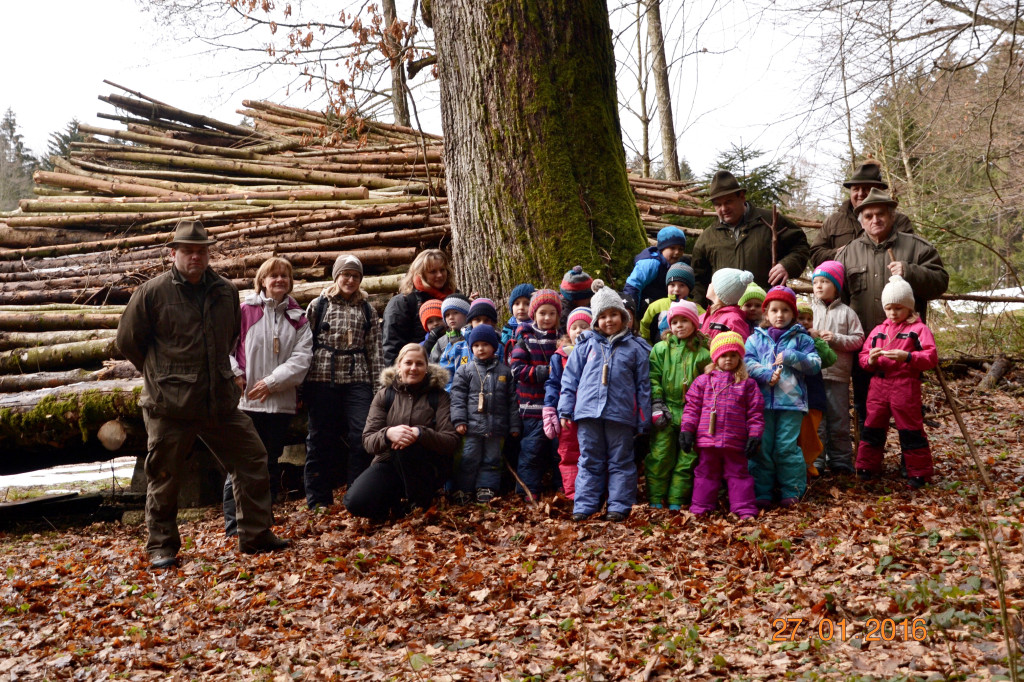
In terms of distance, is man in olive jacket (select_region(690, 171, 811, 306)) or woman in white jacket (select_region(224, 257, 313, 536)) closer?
woman in white jacket (select_region(224, 257, 313, 536))

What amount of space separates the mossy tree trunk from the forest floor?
7.93 ft

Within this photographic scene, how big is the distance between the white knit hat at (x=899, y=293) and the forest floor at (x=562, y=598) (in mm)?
1445

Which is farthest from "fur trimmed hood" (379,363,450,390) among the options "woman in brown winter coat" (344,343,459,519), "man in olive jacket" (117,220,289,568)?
"man in olive jacket" (117,220,289,568)

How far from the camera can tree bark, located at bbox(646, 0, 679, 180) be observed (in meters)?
15.2

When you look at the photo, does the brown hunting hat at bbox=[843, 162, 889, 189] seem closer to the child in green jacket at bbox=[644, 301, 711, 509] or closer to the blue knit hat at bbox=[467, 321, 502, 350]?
the child in green jacket at bbox=[644, 301, 711, 509]

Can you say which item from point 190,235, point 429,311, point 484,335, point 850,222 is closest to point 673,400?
point 484,335

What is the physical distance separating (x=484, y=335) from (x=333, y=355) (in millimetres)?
1411

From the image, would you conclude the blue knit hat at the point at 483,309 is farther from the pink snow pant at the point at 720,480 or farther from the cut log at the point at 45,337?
the cut log at the point at 45,337

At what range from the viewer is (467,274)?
772cm

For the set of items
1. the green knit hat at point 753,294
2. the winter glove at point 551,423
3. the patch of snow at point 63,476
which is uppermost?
the green knit hat at point 753,294

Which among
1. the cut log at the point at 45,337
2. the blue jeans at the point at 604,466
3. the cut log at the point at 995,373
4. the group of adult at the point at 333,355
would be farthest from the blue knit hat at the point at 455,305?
the cut log at the point at 995,373
